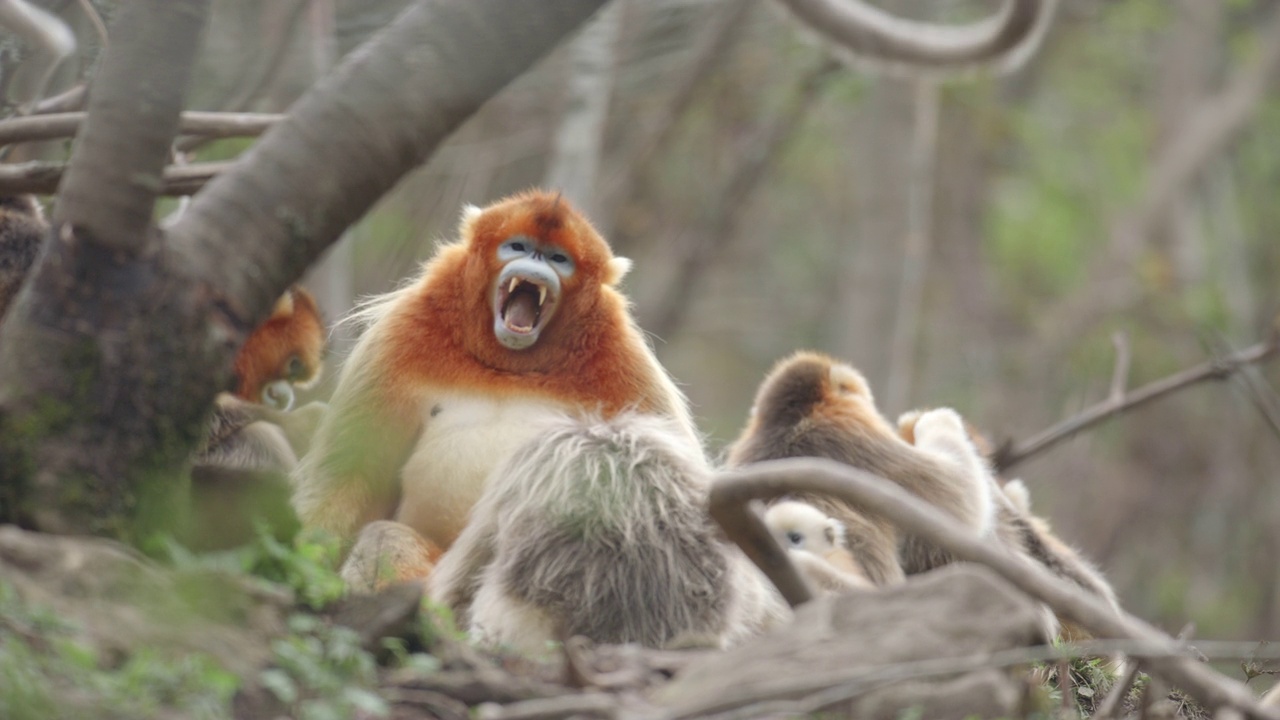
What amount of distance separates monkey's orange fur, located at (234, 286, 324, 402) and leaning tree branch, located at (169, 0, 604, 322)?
7.23 ft

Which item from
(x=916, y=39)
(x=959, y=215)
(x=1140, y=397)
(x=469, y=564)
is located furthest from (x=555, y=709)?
(x=959, y=215)

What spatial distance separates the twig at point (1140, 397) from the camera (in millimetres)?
5781

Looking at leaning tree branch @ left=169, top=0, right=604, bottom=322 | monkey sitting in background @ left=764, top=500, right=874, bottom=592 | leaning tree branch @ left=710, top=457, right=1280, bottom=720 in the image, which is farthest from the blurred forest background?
leaning tree branch @ left=710, top=457, right=1280, bottom=720

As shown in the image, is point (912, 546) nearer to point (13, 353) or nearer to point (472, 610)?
point (472, 610)

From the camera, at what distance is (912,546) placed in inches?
207

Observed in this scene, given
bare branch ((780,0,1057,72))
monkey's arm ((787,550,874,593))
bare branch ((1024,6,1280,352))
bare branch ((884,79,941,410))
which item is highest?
bare branch ((1024,6,1280,352))

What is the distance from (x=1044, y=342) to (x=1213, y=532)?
7.78 ft

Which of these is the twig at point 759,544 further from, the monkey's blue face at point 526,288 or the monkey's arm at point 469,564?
the monkey's blue face at point 526,288

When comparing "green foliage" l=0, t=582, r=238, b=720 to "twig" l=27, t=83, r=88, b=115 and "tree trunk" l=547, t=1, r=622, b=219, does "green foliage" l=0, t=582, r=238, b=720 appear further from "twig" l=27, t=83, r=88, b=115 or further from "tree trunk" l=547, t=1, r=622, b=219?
"tree trunk" l=547, t=1, r=622, b=219

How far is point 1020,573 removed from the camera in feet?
9.09

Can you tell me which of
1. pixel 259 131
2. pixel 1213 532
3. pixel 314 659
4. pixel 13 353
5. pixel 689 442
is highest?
pixel 1213 532

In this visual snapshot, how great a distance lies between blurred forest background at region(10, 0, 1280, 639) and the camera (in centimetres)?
1027

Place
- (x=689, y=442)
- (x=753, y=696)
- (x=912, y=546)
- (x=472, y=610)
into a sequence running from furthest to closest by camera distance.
→ (x=912, y=546) < (x=689, y=442) < (x=472, y=610) < (x=753, y=696)

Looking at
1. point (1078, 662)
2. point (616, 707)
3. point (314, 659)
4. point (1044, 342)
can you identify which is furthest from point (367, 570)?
point (1044, 342)
